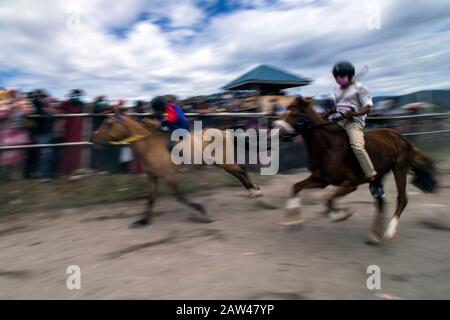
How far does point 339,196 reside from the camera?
16.5ft

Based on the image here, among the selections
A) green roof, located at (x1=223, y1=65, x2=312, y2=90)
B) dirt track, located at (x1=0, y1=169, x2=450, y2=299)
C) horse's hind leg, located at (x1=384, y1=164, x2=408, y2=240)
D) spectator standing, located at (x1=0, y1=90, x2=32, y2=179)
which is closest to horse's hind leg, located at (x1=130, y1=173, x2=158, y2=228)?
dirt track, located at (x1=0, y1=169, x2=450, y2=299)

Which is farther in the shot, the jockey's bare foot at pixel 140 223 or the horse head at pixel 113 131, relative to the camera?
the horse head at pixel 113 131

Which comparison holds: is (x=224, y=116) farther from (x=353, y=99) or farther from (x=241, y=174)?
(x=353, y=99)

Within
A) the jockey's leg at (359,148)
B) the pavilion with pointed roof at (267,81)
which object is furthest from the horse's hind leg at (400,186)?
the pavilion with pointed roof at (267,81)

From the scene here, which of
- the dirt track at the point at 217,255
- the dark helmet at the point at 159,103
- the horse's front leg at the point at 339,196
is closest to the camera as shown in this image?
the dirt track at the point at 217,255

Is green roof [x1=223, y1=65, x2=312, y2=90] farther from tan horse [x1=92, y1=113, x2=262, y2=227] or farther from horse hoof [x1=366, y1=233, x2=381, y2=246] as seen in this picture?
horse hoof [x1=366, y1=233, x2=381, y2=246]

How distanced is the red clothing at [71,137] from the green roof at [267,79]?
28.5ft

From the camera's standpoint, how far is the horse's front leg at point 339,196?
16.5ft

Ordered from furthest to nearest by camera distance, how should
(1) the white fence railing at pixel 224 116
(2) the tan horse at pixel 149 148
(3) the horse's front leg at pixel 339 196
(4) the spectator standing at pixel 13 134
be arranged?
(1) the white fence railing at pixel 224 116 → (4) the spectator standing at pixel 13 134 → (2) the tan horse at pixel 149 148 → (3) the horse's front leg at pixel 339 196

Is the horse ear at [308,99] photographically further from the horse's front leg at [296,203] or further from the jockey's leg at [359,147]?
the horse's front leg at [296,203]

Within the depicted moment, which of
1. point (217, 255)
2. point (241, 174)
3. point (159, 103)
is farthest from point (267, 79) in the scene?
point (217, 255)

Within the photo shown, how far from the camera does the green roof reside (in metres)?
15.7

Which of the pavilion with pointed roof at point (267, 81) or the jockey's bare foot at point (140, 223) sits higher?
the pavilion with pointed roof at point (267, 81)

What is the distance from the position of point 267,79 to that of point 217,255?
481 inches
